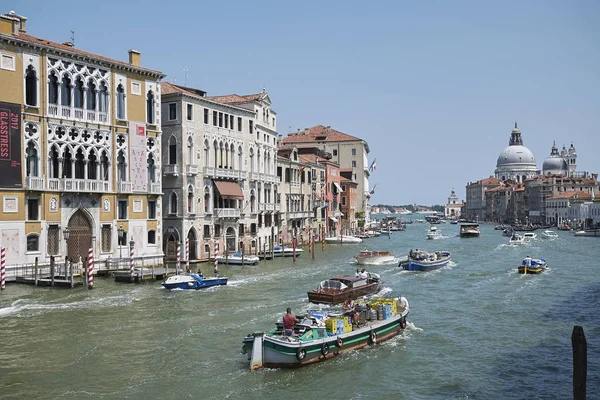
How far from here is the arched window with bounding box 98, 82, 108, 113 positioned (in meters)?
35.1

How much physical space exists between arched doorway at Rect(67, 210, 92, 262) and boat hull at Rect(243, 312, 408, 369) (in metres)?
19.1

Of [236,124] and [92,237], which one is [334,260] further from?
[92,237]

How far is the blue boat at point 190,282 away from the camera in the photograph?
98.7 ft

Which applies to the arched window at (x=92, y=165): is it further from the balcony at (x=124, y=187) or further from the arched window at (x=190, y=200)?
the arched window at (x=190, y=200)

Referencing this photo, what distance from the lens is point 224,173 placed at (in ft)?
148

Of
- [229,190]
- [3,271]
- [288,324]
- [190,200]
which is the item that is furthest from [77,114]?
[288,324]

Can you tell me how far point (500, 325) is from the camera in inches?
927

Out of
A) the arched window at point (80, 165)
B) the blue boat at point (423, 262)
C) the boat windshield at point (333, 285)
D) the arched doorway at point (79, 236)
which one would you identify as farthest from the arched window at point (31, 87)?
the blue boat at point (423, 262)

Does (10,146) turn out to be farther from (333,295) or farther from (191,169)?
(333,295)

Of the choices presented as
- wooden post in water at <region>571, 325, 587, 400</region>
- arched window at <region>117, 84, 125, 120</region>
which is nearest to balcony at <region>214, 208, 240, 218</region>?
arched window at <region>117, 84, 125, 120</region>

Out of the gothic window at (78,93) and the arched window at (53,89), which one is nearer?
the arched window at (53,89)

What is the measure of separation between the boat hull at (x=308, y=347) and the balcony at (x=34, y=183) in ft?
60.3

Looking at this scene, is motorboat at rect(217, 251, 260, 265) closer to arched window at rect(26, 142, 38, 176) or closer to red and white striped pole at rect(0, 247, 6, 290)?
arched window at rect(26, 142, 38, 176)

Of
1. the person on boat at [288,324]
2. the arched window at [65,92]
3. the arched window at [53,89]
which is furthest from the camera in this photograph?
the arched window at [65,92]
